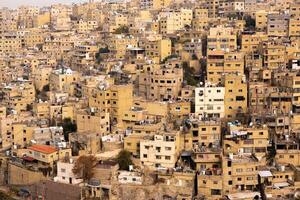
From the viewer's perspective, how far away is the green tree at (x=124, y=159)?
1781 centimetres

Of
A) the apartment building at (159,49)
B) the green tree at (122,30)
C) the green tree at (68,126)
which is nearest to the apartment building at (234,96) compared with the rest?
the green tree at (68,126)

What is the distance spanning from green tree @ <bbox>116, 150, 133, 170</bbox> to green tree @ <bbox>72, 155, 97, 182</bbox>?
76 cm

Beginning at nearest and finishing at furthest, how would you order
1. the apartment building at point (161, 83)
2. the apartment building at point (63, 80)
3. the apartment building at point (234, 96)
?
the apartment building at point (234, 96)
the apartment building at point (161, 83)
the apartment building at point (63, 80)

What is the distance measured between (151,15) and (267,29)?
481 inches

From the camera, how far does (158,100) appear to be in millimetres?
22031

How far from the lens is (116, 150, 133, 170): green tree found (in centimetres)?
1781

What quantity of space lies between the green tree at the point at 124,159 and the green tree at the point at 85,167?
756mm

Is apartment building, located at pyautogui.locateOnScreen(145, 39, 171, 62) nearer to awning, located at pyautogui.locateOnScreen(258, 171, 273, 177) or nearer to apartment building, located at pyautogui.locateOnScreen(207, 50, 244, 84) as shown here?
apartment building, located at pyautogui.locateOnScreen(207, 50, 244, 84)

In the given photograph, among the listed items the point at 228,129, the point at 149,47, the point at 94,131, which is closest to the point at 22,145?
the point at 94,131

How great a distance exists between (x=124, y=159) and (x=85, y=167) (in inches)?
48.7

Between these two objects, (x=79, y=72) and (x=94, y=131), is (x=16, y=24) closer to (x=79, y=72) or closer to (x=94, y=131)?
(x=79, y=72)

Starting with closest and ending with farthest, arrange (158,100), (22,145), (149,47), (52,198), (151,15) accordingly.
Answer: (52,198), (22,145), (158,100), (149,47), (151,15)

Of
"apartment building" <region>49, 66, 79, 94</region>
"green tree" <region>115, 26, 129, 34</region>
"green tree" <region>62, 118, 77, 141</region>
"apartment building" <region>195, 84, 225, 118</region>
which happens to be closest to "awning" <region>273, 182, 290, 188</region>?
"apartment building" <region>195, 84, 225, 118</region>

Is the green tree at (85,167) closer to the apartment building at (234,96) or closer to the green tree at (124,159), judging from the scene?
the green tree at (124,159)
